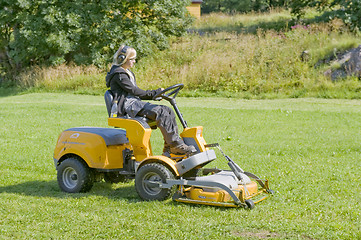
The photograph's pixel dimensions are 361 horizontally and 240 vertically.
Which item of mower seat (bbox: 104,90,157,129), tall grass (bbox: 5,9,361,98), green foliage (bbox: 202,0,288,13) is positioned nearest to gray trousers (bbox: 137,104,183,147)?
mower seat (bbox: 104,90,157,129)

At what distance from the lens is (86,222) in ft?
18.4

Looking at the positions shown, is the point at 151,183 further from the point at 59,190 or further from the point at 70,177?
the point at 59,190

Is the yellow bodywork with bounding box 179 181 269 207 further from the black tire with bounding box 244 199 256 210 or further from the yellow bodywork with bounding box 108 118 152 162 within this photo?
the yellow bodywork with bounding box 108 118 152 162

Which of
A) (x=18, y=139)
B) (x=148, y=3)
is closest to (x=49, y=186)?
(x=18, y=139)

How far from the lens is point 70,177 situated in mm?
7094

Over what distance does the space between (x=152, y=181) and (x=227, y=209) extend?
1.00 meters

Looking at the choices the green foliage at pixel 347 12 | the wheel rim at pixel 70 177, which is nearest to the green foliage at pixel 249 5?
the green foliage at pixel 347 12

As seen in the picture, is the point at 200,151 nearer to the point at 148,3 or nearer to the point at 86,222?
the point at 86,222

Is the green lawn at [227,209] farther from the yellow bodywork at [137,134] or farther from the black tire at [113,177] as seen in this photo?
the yellow bodywork at [137,134]

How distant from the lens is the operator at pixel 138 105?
6441 mm

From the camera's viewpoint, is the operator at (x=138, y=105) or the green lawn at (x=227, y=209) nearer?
the green lawn at (x=227, y=209)

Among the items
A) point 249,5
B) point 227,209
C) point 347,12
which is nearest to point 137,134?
point 227,209

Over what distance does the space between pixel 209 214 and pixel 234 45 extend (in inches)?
680

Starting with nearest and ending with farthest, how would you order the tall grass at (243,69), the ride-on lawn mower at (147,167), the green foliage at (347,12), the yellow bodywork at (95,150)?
1. the ride-on lawn mower at (147,167)
2. the yellow bodywork at (95,150)
3. the tall grass at (243,69)
4. the green foliage at (347,12)
